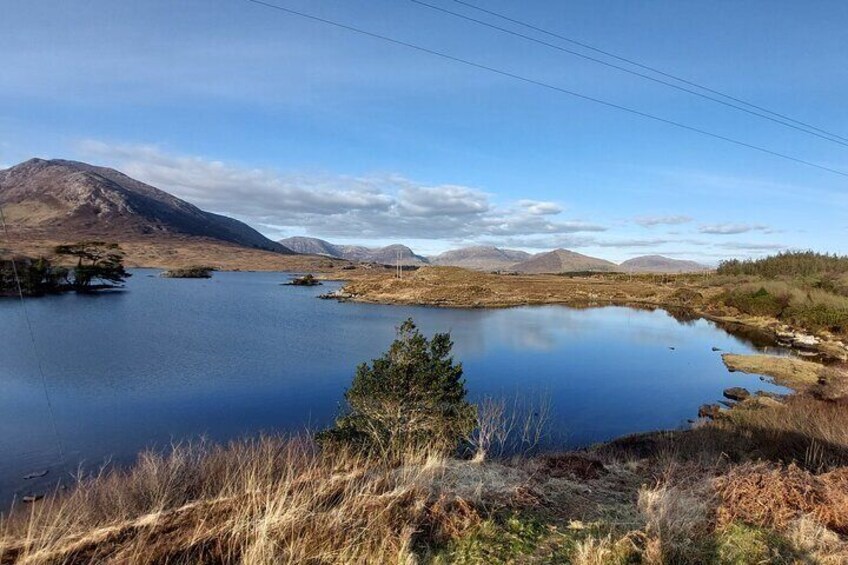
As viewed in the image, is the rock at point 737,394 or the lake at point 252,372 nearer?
the lake at point 252,372

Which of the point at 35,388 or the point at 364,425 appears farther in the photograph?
the point at 35,388

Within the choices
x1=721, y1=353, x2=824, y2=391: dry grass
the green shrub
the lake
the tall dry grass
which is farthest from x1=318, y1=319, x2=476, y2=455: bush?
the green shrub

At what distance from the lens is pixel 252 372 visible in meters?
30.2

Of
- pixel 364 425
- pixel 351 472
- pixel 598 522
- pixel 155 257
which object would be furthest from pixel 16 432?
pixel 155 257

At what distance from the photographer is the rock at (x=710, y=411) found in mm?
25280

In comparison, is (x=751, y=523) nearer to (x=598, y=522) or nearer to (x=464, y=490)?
(x=598, y=522)

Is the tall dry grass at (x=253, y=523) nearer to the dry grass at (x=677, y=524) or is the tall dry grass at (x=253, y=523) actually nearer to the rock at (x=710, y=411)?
the dry grass at (x=677, y=524)

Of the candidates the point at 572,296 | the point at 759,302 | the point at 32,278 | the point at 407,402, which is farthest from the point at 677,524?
the point at 572,296

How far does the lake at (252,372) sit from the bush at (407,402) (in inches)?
294

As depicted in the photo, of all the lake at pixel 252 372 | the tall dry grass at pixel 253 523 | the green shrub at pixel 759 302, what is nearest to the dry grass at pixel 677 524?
the tall dry grass at pixel 253 523

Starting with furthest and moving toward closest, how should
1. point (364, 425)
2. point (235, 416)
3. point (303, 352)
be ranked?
point (303, 352), point (235, 416), point (364, 425)

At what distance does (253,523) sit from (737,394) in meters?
33.4

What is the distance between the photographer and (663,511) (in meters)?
5.45

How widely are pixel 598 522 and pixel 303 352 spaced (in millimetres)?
33324
